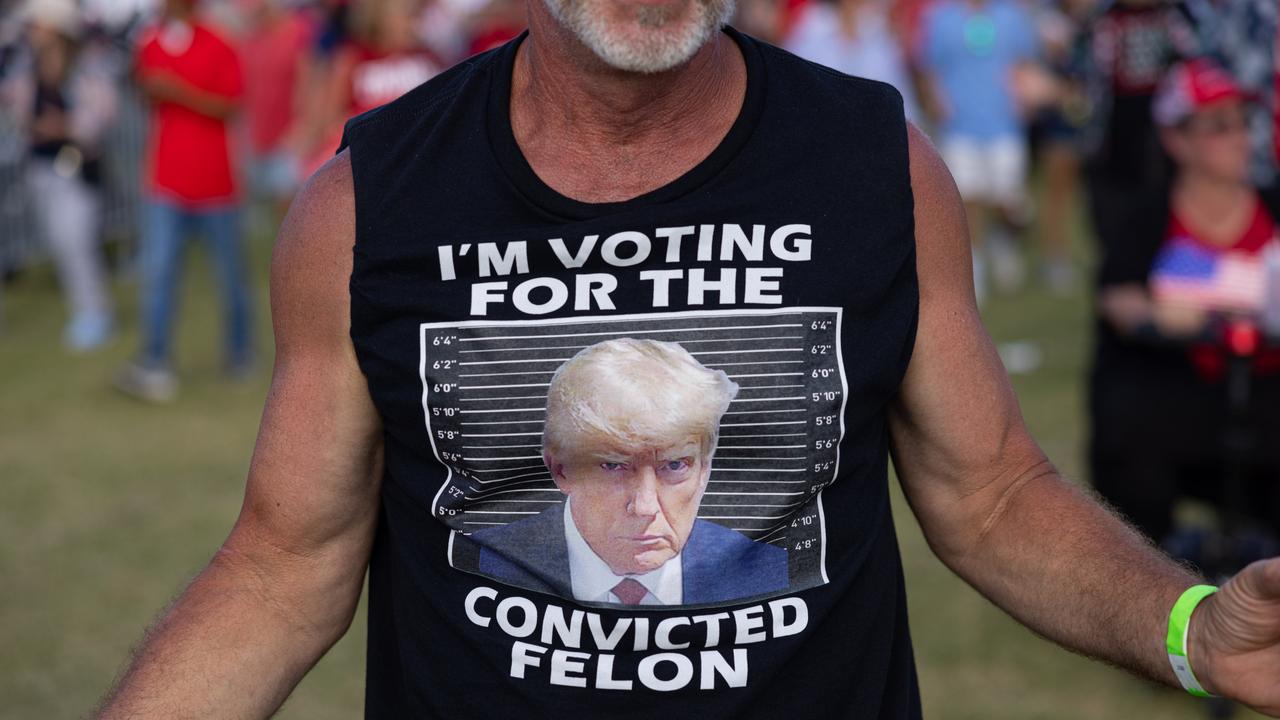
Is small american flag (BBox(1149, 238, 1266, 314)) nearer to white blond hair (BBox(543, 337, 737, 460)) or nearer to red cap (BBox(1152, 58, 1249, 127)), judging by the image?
red cap (BBox(1152, 58, 1249, 127))

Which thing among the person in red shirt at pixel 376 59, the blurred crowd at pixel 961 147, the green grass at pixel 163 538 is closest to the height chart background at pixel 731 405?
the green grass at pixel 163 538

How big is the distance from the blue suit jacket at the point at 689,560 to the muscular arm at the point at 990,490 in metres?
0.30

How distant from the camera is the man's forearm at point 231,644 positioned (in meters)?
2.07

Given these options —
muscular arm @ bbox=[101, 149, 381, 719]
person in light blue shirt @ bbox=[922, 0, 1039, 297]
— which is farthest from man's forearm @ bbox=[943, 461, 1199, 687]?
person in light blue shirt @ bbox=[922, 0, 1039, 297]

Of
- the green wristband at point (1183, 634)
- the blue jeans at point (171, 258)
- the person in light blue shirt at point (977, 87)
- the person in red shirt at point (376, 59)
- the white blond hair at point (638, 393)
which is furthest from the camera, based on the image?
the person in light blue shirt at point (977, 87)

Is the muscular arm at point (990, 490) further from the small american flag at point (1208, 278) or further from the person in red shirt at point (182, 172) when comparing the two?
the person in red shirt at point (182, 172)

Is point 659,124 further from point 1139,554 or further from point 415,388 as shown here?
point 1139,554

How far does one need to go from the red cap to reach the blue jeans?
5.65 metres

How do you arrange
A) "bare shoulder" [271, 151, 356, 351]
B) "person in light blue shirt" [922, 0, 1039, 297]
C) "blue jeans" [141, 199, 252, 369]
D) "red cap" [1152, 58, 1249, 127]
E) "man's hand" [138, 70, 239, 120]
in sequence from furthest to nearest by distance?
"person in light blue shirt" [922, 0, 1039, 297] → "blue jeans" [141, 199, 252, 369] → "man's hand" [138, 70, 239, 120] → "red cap" [1152, 58, 1249, 127] → "bare shoulder" [271, 151, 356, 351]

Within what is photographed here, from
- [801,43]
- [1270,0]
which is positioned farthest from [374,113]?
[801,43]

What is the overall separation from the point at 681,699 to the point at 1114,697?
146 inches

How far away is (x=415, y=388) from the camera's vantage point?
2068 millimetres

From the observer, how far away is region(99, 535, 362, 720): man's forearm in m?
2.07

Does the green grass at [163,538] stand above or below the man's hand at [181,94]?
below
